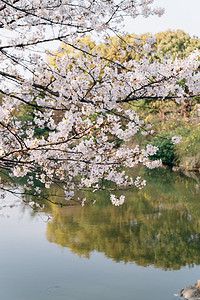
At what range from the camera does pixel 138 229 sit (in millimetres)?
10453

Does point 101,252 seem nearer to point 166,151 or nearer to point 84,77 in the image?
point 84,77

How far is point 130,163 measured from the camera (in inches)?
230

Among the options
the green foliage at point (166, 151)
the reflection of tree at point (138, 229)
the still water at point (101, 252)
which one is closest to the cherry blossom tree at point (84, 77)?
the still water at point (101, 252)

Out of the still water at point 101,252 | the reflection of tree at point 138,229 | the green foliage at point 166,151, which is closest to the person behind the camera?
the still water at point 101,252

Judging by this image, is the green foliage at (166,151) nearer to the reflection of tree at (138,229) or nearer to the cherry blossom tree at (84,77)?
the reflection of tree at (138,229)

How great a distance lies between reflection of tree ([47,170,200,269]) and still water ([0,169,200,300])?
0.05ft

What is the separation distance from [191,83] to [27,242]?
610cm

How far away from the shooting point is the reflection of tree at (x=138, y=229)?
8320mm

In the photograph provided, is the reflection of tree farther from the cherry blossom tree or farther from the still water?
the cherry blossom tree

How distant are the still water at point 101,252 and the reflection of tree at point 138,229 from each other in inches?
0.6

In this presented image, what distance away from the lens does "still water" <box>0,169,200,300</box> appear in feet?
21.7

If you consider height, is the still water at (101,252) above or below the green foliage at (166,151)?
below

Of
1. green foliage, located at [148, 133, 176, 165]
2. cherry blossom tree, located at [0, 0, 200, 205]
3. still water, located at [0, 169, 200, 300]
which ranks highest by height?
green foliage, located at [148, 133, 176, 165]

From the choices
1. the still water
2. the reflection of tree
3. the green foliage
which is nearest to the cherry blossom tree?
the still water
